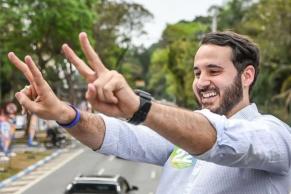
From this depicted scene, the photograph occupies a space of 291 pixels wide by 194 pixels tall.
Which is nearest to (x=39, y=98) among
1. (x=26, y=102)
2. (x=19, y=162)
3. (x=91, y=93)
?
(x=26, y=102)

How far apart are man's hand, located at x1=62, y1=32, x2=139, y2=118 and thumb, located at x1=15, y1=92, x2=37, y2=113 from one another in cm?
28

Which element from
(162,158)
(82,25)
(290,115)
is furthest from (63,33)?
(162,158)

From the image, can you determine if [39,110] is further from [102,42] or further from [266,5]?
[102,42]

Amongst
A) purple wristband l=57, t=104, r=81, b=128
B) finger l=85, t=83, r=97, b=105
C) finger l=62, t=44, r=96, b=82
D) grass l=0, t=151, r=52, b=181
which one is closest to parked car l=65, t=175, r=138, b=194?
purple wristband l=57, t=104, r=81, b=128

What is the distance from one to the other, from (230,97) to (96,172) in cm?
2613

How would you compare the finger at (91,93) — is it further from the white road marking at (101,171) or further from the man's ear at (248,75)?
the white road marking at (101,171)

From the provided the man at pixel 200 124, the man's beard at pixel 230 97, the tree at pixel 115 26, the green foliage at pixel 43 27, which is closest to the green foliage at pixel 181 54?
the tree at pixel 115 26

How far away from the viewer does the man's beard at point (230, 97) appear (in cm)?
313

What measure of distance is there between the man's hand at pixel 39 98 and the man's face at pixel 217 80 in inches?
30.3

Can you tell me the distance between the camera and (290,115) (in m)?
39.1

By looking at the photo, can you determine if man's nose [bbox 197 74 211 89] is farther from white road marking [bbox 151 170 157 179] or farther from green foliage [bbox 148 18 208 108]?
green foliage [bbox 148 18 208 108]

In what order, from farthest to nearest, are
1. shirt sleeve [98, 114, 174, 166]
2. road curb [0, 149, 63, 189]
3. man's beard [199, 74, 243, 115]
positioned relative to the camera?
road curb [0, 149, 63, 189]
shirt sleeve [98, 114, 174, 166]
man's beard [199, 74, 243, 115]

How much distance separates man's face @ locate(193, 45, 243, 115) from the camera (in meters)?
3.11

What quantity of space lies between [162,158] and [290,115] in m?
36.6
